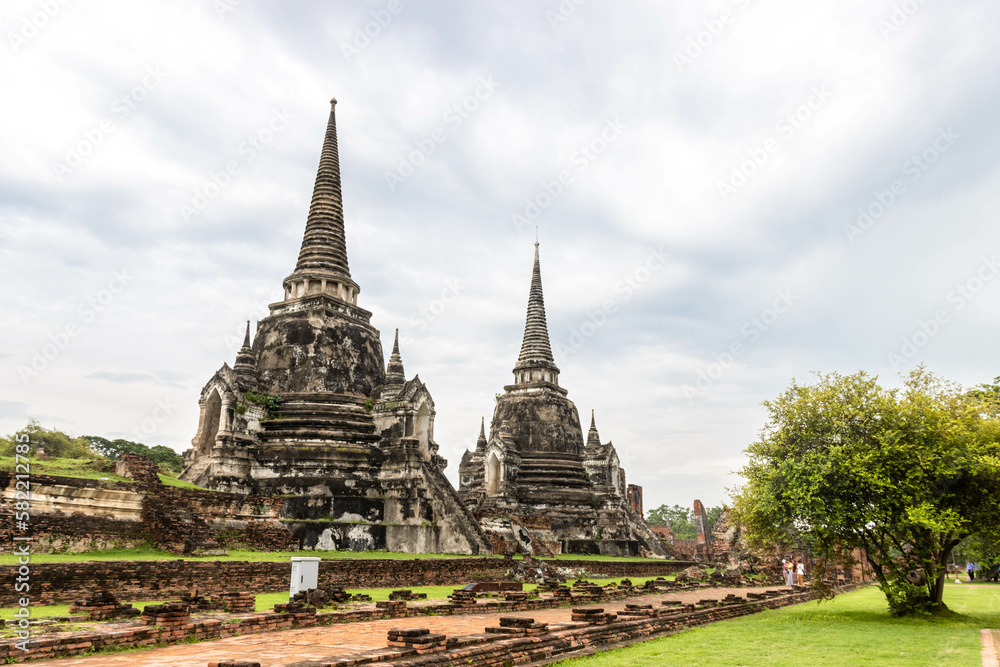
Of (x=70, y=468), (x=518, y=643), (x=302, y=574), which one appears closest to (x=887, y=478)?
(x=518, y=643)

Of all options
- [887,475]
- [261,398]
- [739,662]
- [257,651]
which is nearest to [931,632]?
[887,475]

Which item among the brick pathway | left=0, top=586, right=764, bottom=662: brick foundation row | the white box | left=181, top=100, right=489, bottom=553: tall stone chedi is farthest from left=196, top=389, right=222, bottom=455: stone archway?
the brick pathway

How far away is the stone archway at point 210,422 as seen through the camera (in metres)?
28.0

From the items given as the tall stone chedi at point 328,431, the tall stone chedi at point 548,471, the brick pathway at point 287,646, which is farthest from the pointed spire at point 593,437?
the brick pathway at point 287,646

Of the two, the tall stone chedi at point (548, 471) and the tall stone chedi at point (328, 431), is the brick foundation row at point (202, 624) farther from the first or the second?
the tall stone chedi at point (548, 471)

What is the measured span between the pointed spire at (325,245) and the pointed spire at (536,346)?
15540mm

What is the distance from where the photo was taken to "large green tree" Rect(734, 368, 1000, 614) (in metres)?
15.6

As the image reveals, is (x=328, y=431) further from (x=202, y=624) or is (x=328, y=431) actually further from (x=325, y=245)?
(x=202, y=624)

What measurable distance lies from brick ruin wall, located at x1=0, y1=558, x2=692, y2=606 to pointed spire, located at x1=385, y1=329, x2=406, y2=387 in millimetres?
8889

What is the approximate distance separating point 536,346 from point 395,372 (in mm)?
17764

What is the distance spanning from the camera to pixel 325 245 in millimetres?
32625

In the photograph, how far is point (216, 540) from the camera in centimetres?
1988

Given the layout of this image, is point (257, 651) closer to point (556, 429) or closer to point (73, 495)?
point (73, 495)

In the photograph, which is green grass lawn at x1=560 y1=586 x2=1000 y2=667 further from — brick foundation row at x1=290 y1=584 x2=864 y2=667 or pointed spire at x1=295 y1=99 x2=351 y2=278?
pointed spire at x1=295 y1=99 x2=351 y2=278
